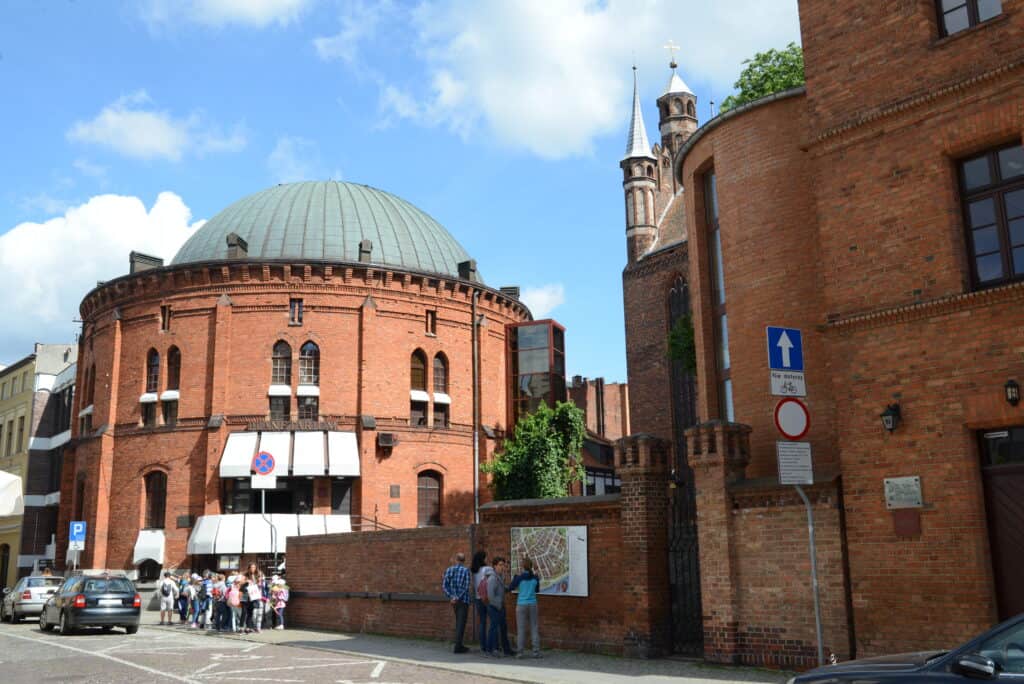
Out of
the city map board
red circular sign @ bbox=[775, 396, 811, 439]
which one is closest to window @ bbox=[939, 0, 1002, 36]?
red circular sign @ bbox=[775, 396, 811, 439]

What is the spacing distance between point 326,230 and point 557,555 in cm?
2747

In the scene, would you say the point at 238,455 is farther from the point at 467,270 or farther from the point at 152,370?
the point at 467,270

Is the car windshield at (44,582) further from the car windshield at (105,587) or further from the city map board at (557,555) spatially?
the city map board at (557,555)

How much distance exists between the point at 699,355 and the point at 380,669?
27.8 feet

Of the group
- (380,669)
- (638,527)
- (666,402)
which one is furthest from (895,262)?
(666,402)

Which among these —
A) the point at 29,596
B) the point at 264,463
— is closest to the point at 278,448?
the point at 264,463

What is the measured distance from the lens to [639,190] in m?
44.0

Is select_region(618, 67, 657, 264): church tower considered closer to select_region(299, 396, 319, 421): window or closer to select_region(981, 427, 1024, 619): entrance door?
select_region(299, 396, 319, 421): window

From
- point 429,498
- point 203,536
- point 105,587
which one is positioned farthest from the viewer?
point 429,498

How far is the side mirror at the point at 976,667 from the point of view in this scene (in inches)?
224

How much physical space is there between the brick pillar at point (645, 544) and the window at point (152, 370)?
2825 cm

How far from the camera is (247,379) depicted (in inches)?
1433

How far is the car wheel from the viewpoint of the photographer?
21641 millimetres

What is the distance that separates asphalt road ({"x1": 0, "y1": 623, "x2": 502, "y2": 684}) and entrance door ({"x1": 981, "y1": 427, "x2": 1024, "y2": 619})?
6.48 metres
